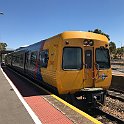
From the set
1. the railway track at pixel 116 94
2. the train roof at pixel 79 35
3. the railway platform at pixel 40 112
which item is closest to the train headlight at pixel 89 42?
the train roof at pixel 79 35

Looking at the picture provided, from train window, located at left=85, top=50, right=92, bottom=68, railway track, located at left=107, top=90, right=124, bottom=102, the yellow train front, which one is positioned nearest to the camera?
the yellow train front

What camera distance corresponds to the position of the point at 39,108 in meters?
8.83

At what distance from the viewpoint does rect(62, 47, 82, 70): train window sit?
1084 centimetres

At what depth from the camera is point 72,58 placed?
1096cm

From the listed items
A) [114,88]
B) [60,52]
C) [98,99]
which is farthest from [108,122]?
[114,88]

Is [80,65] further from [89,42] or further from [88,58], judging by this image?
[89,42]

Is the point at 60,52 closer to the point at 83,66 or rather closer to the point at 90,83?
the point at 83,66

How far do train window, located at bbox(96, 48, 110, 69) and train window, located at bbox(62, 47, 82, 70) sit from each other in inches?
35.9

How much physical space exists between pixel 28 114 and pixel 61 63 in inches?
130

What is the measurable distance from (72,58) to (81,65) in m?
0.48

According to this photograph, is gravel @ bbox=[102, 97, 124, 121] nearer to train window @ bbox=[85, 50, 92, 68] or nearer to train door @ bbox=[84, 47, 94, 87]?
train door @ bbox=[84, 47, 94, 87]

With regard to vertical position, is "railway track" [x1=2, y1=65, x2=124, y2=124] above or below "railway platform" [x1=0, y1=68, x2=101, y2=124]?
below

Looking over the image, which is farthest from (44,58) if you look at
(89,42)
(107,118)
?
(107,118)

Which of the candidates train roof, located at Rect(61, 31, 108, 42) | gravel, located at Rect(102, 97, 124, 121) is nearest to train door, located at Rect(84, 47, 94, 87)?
train roof, located at Rect(61, 31, 108, 42)
